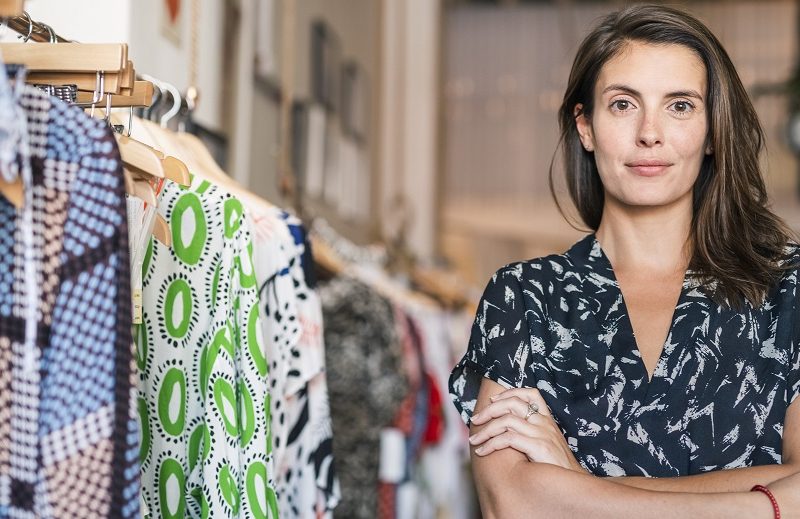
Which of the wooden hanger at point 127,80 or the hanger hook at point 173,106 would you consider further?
the hanger hook at point 173,106

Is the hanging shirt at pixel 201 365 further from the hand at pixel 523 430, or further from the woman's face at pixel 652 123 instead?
the woman's face at pixel 652 123

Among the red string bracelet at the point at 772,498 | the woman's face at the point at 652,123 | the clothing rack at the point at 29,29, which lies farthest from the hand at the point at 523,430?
the clothing rack at the point at 29,29

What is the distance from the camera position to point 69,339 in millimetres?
1271

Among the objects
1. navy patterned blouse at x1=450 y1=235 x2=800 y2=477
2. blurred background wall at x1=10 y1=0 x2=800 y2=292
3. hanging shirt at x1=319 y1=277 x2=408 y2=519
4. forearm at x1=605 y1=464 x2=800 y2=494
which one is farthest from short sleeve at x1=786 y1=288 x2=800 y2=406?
blurred background wall at x1=10 y1=0 x2=800 y2=292

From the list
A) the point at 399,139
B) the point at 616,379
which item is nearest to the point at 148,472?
the point at 616,379

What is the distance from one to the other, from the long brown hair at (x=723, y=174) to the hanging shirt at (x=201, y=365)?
2.33 ft

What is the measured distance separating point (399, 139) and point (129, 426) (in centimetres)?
675

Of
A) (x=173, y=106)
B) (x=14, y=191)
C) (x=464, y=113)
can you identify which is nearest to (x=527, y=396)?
(x=14, y=191)

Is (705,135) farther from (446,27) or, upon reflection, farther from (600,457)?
(446,27)

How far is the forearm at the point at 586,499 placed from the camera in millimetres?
1561

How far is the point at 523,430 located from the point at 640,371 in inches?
8.2

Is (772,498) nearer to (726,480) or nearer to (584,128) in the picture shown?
(726,480)

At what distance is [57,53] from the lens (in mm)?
1532

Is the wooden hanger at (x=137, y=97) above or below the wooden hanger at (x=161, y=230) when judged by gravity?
above
